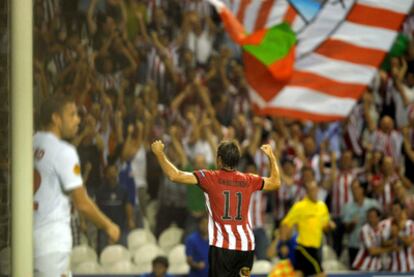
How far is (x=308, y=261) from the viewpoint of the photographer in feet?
38.0

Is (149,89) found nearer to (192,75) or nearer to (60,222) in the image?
(192,75)

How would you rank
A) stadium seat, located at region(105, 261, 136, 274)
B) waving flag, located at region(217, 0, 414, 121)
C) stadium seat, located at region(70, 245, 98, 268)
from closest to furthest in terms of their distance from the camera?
stadium seat, located at region(70, 245, 98, 268) < stadium seat, located at region(105, 261, 136, 274) < waving flag, located at region(217, 0, 414, 121)

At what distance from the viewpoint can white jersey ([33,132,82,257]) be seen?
6.45 metres

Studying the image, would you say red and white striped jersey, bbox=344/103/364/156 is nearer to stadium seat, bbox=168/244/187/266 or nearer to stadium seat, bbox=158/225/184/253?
stadium seat, bbox=158/225/184/253

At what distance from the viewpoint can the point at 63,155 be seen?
648cm

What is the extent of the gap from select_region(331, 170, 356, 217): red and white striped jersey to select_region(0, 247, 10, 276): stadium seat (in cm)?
693

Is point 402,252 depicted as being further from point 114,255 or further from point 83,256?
point 83,256

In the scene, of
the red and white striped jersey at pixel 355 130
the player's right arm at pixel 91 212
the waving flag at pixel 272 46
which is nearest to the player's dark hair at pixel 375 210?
the red and white striped jersey at pixel 355 130

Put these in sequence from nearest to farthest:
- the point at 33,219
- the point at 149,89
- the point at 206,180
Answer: the point at 33,219 < the point at 206,180 < the point at 149,89

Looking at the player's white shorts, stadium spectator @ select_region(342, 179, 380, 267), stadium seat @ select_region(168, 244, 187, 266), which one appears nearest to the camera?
the player's white shorts

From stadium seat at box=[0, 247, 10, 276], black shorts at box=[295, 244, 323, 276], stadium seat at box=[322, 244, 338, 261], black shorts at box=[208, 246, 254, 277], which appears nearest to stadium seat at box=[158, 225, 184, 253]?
black shorts at box=[295, 244, 323, 276]

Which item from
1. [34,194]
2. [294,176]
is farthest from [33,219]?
[294,176]

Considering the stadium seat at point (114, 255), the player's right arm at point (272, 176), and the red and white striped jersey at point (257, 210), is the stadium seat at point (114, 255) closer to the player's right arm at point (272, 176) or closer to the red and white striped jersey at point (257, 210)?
the red and white striped jersey at point (257, 210)

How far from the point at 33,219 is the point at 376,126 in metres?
7.76
